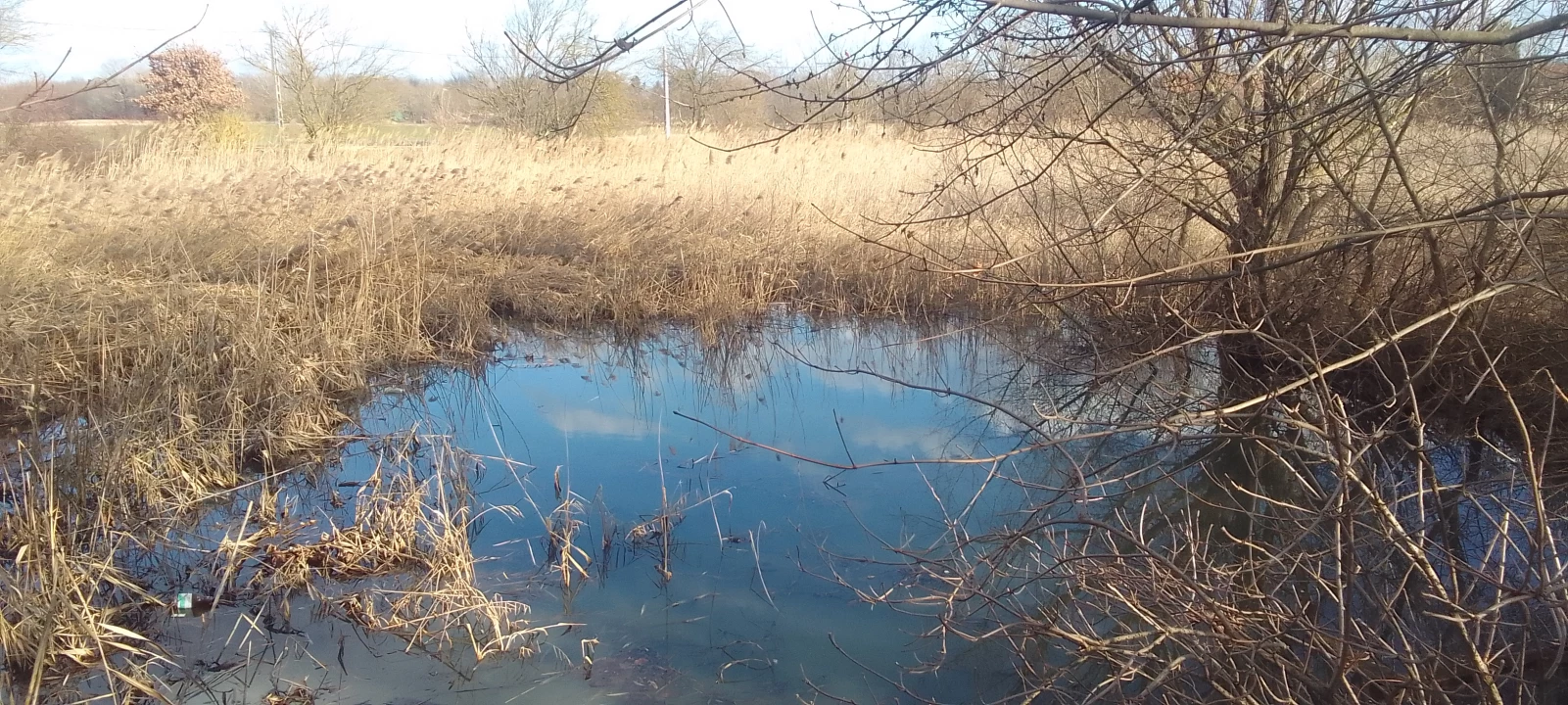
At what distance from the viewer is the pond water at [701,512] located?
9.53ft

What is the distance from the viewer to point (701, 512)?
4.07 m

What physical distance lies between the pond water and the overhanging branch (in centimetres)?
86

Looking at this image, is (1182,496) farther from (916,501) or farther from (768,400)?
(768,400)

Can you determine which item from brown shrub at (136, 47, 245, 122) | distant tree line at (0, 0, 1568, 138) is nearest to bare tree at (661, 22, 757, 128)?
distant tree line at (0, 0, 1568, 138)

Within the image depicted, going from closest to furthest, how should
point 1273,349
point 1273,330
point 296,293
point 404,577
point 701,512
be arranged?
point 1273,330 < point 404,577 < point 701,512 < point 1273,349 < point 296,293

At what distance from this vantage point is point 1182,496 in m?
4.16

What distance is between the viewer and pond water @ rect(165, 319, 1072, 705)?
2.91 meters

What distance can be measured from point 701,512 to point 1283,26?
9.42 ft

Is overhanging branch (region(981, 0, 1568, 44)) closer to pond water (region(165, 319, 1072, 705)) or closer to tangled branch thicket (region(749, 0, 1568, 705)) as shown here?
tangled branch thicket (region(749, 0, 1568, 705))

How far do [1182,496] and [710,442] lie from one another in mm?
2150

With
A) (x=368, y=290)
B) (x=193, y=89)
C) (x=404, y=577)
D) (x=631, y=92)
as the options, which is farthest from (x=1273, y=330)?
(x=193, y=89)

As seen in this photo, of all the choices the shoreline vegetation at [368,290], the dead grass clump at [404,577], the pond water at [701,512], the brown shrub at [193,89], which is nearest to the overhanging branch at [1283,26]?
the shoreline vegetation at [368,290]

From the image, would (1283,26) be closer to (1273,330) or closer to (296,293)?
(1273,330)

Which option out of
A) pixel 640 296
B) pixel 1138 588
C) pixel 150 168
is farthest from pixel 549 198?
pixel 1138 588
